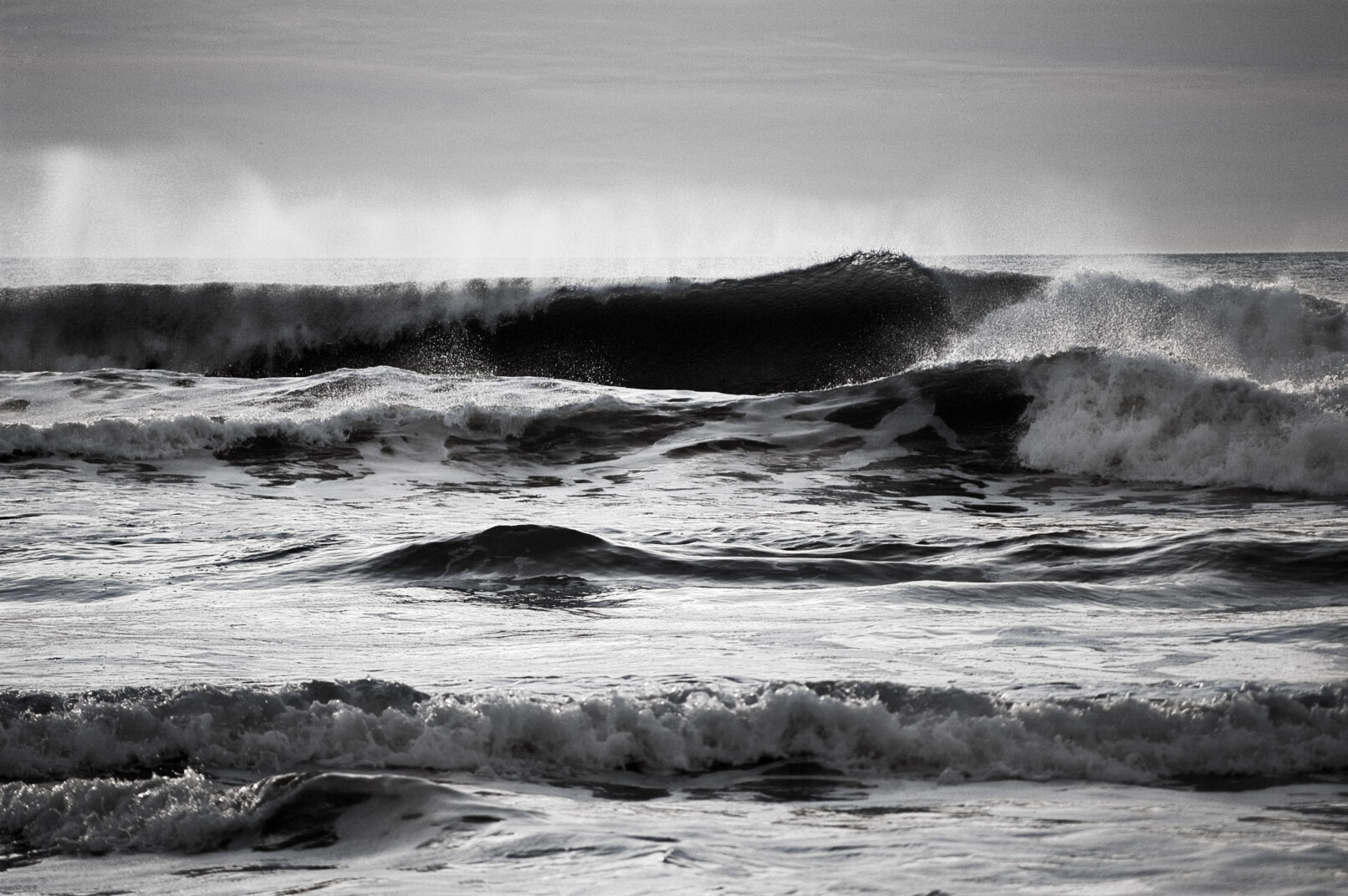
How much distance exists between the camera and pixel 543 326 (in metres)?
19.9

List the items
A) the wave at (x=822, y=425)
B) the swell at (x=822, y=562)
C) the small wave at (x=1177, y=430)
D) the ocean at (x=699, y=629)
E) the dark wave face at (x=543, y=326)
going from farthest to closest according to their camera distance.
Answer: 1. the dark wave face at (x=543, y=326)
2. the wave at (x=822, y=425)
3. the small wave at (x=1177, y=430)
4. the swell at (x=822, y=562)
5. the ocean at (x=699, y=629)

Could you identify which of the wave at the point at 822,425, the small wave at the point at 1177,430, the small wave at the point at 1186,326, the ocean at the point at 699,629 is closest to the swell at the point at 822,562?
the ocean at the point at 699,629

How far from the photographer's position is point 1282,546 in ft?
21.7

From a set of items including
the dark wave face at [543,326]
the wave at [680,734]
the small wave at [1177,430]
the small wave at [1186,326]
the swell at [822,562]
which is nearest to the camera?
the wave at [680,734]

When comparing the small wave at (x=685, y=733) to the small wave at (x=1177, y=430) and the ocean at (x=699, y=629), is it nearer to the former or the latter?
the ocean at (x=699, y=629)

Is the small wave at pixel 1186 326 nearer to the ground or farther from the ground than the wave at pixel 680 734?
farther from the ground

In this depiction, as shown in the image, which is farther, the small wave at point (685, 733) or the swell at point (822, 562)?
the swell at point (822, 562)

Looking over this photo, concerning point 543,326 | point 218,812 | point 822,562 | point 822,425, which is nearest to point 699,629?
point 822,562

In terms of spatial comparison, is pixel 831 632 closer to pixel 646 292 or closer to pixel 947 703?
pixel 947 703

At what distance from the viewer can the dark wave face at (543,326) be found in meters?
18.2

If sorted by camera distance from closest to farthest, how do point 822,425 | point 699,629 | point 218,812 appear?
point 218,812
point 699,629
point 822,425

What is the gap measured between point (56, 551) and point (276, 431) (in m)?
4.93

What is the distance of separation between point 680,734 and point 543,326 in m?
16.5

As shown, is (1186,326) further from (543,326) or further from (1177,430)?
(543,326)
